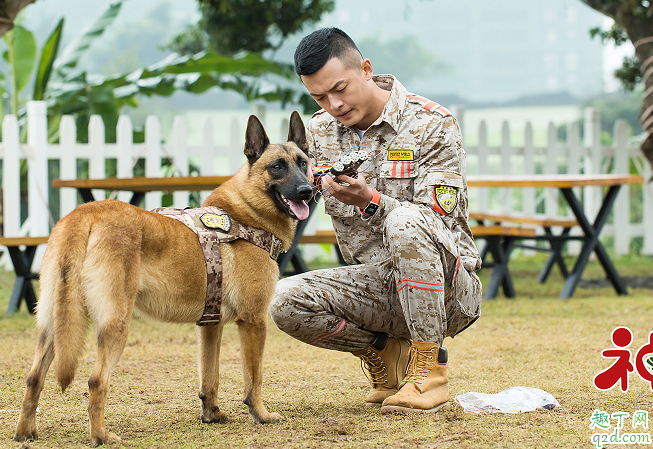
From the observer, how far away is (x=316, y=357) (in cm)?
386

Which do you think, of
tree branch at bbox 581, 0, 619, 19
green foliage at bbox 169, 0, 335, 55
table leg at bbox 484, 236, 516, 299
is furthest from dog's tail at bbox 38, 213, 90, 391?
tree branch at bbox 581, 0, 619, 19

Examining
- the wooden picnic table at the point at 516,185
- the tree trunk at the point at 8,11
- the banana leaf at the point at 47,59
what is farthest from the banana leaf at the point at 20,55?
the wooden picnic table at the point at 516,185

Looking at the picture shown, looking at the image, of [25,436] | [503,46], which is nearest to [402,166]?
[25,436]

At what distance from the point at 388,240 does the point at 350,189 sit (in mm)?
264

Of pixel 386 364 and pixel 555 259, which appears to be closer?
pixel 386 364

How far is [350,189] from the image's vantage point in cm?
267

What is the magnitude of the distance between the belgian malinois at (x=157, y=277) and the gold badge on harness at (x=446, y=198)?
55 cm

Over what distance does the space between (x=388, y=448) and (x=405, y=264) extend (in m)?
0.76

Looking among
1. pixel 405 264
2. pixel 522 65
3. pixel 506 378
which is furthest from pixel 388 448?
pixel 522 65

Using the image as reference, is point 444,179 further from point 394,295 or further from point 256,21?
point 256,21

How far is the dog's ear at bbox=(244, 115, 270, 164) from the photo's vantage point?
292 cm

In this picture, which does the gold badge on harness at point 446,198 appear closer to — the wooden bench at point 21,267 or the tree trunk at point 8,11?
the wooden bench at point 21,267

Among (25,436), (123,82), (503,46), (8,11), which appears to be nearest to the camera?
(25,436)

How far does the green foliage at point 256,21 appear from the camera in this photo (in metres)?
8.40
